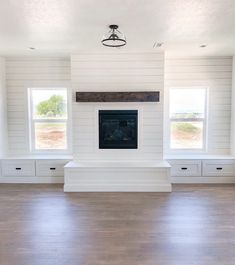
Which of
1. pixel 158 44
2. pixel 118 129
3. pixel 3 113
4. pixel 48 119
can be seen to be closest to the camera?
pixel 158 44

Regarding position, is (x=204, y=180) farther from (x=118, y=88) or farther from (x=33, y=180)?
(x=33, y=180)

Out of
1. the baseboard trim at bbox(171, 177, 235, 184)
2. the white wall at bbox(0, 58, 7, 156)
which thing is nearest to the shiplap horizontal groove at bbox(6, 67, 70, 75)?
the white wall at bbox(0, 58, 7, 156)

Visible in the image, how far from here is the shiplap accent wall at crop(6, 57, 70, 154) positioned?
210 inches

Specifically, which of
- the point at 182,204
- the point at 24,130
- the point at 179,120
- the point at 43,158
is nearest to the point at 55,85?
the point at 24,130

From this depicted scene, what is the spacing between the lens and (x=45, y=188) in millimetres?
4785

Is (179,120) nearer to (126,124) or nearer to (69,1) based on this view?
(126,124)

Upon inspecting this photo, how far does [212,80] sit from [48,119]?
3697 millimetres

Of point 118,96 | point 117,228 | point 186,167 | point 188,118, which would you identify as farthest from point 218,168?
point 117,228

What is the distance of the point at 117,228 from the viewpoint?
122 inches

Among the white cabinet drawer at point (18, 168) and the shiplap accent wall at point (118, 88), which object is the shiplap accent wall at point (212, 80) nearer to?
the shiplap accent wall at point (118, 88)

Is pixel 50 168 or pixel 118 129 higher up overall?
pixel 118 129

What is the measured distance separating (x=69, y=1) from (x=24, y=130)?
364 centimetres

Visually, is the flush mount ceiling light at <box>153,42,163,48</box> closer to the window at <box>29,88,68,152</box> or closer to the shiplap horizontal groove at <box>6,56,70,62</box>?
the shiplap horizontal groove at <box>6,56,70,62</box>

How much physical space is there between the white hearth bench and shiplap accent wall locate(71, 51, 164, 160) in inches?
15.9
